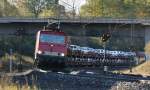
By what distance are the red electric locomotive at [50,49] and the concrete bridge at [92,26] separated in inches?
1343

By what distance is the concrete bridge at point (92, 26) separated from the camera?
2854 inches

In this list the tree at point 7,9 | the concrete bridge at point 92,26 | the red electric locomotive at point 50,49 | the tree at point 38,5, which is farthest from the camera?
the tree at point 38,5

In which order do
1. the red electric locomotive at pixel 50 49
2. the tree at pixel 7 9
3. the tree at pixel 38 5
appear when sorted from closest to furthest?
the red electric locomotive at pixel 50 49, the tree at pixel 7 9, the tree at pixel 38 5

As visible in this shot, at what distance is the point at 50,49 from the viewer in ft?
123

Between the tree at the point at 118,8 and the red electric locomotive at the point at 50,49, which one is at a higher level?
the tree at the point at 118,8

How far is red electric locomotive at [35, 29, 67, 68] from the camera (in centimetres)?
3747

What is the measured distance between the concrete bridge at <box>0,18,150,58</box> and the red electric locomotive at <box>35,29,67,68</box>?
34116 mm

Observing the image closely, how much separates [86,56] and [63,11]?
36.3 meters

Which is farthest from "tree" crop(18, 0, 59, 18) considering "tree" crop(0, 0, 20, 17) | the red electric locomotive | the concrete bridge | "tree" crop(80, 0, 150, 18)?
the red electric locomotive

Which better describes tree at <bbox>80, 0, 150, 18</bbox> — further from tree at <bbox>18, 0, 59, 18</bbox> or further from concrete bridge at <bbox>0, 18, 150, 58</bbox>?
tree at <bbox>18, 0, 59, 18</bbox>

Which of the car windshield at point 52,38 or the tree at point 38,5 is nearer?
the car windshield at point 52,38

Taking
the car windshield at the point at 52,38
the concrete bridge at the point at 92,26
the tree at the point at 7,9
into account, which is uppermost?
the tree at the point at 7,9

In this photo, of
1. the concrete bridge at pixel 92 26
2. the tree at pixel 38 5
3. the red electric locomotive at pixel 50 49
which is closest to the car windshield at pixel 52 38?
the red electric locomotive at pixel 50 49

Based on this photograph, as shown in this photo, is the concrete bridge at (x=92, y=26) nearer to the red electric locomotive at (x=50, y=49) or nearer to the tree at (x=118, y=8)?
the tree at (x=118, y=8)
